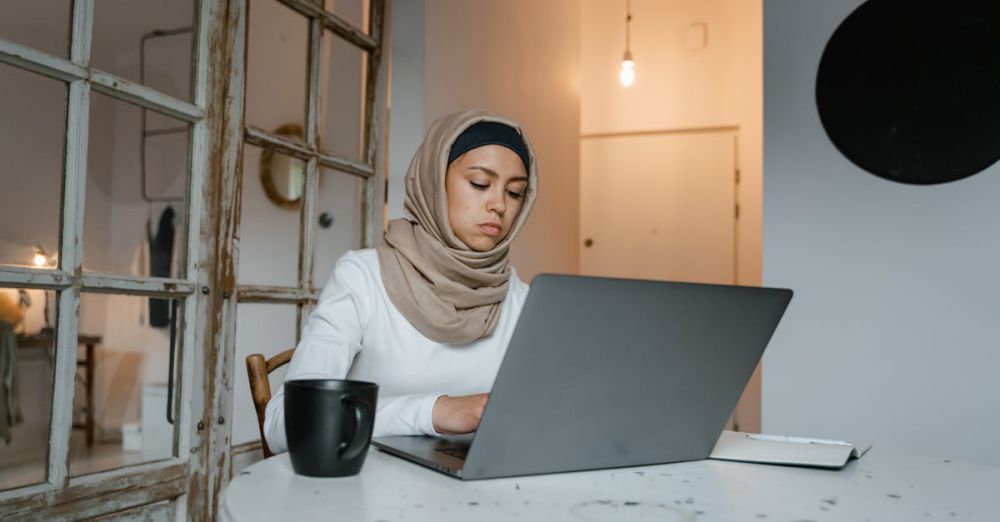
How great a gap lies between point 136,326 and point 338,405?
122cm

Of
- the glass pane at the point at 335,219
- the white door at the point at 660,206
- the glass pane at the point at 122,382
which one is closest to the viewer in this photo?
the glass pane at the point at 122,382

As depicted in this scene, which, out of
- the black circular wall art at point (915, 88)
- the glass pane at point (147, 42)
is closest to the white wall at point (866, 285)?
the black circular wall art at point (915, 88)

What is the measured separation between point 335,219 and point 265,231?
0.32 meters

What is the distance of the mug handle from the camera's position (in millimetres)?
712

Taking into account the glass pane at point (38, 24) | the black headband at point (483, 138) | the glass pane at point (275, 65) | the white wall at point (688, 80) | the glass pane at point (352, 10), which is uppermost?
the white wall at point (688, 80)

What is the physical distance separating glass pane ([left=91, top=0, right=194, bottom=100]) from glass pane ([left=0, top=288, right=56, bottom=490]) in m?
0.52

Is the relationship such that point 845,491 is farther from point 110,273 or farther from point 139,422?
point 139,422

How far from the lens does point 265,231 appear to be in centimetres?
213

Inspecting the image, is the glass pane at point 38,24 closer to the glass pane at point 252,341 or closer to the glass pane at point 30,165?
the glass pane at point 30,165

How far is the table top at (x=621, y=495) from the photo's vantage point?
0.63 m

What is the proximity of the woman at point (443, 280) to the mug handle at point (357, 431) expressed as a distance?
0.49 metres

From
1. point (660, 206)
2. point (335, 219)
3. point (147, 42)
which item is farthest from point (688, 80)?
point (147, 42)

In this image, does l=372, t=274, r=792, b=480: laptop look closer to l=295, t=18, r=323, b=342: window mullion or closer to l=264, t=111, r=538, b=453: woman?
l=264, t=111, r=538, b=453: woman

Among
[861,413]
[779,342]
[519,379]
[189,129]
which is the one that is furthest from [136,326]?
[861,413]
